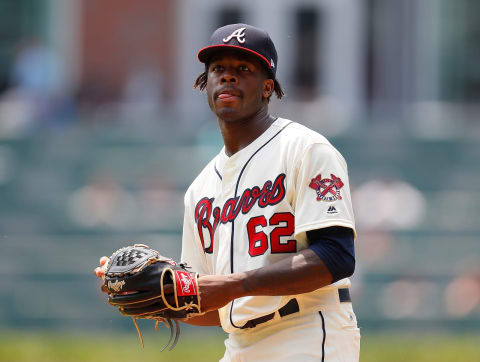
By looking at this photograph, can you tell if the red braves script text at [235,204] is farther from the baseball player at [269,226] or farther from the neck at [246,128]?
the neck at [246,128]

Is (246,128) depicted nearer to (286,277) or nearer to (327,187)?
(327,187)

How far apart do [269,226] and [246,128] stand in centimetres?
50

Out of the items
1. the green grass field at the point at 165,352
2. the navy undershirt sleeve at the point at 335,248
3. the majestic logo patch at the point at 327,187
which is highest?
the majestic logo patch at the point at 327,187

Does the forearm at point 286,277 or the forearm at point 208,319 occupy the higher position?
the forearm at point 286,277

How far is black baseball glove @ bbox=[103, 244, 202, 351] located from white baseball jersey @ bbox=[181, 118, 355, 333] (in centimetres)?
28

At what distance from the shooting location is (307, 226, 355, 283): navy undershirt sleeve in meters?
3.53

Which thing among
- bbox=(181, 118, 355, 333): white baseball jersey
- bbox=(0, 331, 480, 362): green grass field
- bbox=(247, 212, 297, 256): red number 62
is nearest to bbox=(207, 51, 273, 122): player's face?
bbox=(181, 118, 355, 333): white baseball jersey

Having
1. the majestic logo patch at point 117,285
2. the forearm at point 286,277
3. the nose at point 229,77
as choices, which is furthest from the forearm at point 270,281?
the nose at point 229,77

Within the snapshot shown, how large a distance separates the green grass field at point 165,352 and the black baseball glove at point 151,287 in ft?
20.1

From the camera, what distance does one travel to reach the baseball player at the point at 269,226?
11.6ft

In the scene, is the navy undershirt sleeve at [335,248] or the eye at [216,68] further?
the eye at [216,68]

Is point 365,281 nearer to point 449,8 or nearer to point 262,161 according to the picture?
point 449,8

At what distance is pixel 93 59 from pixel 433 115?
620 centimetres

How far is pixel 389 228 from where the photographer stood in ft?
41.7
